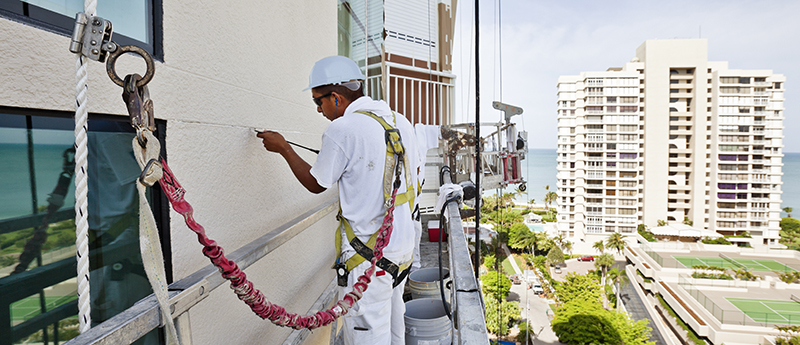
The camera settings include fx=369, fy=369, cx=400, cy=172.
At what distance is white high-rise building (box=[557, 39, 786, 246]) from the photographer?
153 feet

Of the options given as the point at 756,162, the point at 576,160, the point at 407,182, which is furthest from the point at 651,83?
the point at 407,182

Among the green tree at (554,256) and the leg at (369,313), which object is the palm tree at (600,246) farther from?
the leg at (369,313)

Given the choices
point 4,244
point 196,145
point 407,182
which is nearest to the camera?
point 4,244

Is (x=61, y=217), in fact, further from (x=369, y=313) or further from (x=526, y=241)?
(x=526, y=241)

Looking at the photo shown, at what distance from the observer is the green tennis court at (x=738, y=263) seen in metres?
29.5

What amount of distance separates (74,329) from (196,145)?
651mm

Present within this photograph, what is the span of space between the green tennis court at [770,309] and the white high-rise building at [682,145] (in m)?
22.8

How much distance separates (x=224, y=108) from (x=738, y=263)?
41016mm

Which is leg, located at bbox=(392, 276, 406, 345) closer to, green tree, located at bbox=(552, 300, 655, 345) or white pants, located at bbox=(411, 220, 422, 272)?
white pants, located at bbox=(411, 220, 422, 272)

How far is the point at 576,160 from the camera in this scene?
5034cm

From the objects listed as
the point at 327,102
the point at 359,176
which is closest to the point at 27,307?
the point at 359,176

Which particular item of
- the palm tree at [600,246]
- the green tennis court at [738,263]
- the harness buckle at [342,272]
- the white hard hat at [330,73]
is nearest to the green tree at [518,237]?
the palm tree at [600,246]

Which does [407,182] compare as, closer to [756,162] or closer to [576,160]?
[576,160]

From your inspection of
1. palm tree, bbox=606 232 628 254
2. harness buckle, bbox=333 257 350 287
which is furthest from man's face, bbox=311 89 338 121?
palm tree, bbox=606 232 628 254
